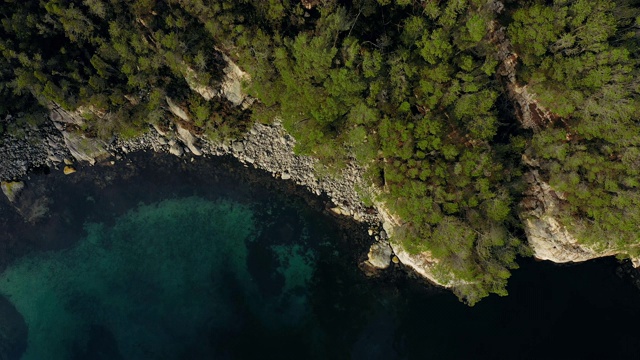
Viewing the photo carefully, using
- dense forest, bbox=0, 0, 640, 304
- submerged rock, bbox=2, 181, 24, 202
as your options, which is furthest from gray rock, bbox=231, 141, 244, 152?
submerged rock, bbox=2, 181, 24, 202

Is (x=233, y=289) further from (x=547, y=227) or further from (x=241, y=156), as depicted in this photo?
(x=547, y=227)

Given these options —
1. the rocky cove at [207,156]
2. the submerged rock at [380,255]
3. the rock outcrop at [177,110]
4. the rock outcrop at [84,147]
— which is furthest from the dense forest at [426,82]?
the submerged rock at [380,255]

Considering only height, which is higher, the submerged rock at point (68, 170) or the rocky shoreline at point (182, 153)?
the rocky shoreline at point (182, 153)

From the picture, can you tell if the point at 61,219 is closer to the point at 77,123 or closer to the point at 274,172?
the point at 77,123

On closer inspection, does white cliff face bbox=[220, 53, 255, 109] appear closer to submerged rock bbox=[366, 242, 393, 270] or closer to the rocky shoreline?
the rocky shoreline

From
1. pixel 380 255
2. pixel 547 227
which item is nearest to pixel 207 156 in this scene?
pixel 380 255

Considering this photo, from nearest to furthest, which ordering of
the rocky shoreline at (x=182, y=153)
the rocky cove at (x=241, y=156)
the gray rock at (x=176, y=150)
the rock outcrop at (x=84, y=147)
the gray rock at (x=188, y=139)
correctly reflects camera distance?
the rocky cove at (x=241, y=156)
the rocky shoreline at (x=182, y=153)
the rock outcrop at (x=84, y=147)
the gray rock at (x=188, y=139)
the gray rock at (x=176, y=150)

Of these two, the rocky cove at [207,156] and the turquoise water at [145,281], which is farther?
the rocky cove at [207,156]

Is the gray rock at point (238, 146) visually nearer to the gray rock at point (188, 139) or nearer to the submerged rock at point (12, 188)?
the gray rock at point (188, 139)
